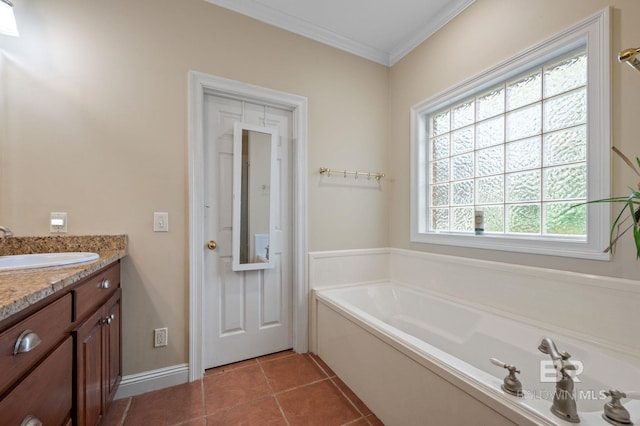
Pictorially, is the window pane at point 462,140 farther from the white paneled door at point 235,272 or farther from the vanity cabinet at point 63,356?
the vanity cabinet at point 63,356

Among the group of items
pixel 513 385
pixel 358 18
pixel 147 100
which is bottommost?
pixel 513 385

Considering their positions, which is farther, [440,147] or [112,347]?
[440,147]

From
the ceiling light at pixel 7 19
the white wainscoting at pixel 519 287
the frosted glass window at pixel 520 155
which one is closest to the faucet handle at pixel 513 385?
the white wainscoting at pixel 519 287

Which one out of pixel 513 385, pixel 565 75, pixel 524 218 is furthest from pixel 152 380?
pixel 565 75

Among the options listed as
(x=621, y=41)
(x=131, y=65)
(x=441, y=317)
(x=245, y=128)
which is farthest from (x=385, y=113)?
(x=131, y=65)

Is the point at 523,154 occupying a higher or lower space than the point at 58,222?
higher

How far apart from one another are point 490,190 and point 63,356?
2464mm

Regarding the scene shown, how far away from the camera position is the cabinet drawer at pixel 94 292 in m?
1.03

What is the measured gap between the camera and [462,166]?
2.11 meters

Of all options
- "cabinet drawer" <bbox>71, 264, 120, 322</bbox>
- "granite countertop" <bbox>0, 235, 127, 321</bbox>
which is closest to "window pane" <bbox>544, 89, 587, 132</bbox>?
"granite countertop" <bbox>0, 235, 127, 321</bbox>

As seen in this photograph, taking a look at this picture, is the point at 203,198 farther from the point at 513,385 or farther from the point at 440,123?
the point at 440,123

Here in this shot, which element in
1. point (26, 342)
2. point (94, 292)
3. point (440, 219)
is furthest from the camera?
point (440, 219)

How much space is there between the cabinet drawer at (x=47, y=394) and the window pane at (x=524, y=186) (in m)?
2.41

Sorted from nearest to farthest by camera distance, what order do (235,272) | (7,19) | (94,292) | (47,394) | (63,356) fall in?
(47,394) → (63,356) → (94,292) → (7,19) → (235,272)
